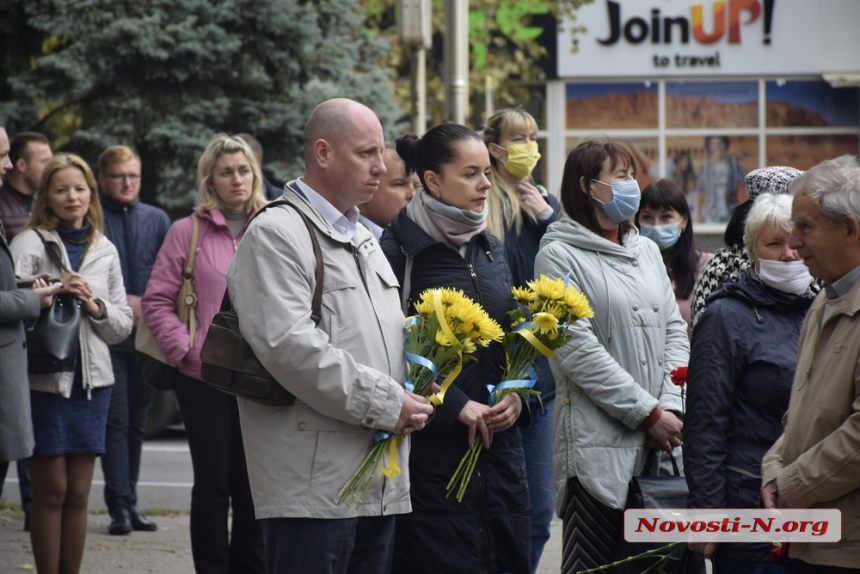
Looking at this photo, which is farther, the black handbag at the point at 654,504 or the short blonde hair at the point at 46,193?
the short blonde hair at the point at 46,193

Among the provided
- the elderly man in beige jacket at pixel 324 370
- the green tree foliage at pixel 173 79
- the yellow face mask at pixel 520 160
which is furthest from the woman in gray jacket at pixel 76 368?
the green tree foliage at pixel 173 79

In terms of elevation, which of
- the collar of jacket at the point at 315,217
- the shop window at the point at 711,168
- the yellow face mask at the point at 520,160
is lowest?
the collar of jacket at the point at 315,217

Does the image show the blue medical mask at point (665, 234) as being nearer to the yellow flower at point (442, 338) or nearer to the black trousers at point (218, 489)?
the black trousers at point (218, 489)

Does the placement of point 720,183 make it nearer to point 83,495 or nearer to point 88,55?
point 88,55

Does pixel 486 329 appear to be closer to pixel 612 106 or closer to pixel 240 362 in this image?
pixel 240 362

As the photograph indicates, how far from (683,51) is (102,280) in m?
19.8

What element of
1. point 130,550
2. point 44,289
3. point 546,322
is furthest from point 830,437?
point 130,550

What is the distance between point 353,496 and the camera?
4.26 m

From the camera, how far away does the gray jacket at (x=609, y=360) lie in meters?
5.28

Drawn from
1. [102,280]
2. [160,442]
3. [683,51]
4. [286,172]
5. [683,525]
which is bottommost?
[160,442]

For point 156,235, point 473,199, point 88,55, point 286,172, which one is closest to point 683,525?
point 473,199

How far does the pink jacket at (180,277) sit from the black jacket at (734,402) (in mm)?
2963

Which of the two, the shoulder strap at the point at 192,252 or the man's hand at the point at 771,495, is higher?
the shoulder strap at the point at 192,252

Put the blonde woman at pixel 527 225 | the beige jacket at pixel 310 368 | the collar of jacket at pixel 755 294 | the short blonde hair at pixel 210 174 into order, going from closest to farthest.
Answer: the beige jacket at pixel 310 368 < the collar of jacket at pixel 755 294 < the blonde woman at pixel 527 225 < the short blonde hair at pixel 210 174
